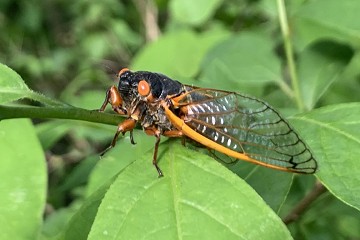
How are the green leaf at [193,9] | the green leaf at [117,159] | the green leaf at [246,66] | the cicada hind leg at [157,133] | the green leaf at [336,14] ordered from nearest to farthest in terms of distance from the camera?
the cicada hind leg at [157,133] < the green leaf at [117,159] < the green leaf at [336,14] < the green leaf at [246,66] < the green leaf at [193,9]

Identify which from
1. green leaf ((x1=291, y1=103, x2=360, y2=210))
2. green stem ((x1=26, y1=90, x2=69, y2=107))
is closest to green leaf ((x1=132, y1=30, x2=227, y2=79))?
green leaf ((x1=291, y1=103, x2=360, y2=210))

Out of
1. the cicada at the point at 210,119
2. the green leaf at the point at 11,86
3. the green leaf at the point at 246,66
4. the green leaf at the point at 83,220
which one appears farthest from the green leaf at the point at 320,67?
the green leaf at the point at 11,86

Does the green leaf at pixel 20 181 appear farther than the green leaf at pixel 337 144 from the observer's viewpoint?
Yes

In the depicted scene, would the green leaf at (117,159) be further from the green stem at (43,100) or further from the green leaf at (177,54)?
the green leaf at (177,54)

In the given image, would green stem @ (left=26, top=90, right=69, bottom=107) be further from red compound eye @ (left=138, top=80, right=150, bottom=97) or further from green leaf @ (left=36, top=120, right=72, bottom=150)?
green leaf @ (left=36, top=120, right=72, bottom=150)

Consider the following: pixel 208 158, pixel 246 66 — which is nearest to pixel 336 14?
pixel 246 66

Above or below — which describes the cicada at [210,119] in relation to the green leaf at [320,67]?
above
